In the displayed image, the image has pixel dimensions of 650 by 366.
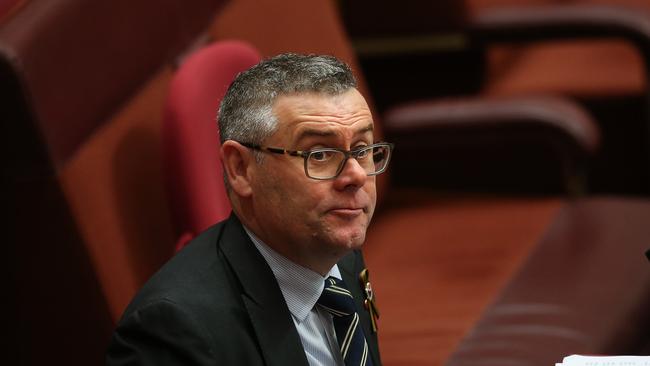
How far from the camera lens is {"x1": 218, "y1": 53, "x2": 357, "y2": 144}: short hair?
31.8 inches

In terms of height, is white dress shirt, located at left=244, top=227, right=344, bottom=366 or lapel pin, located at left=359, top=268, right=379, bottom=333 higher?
lapel pin, located at left=359, top=268, right=379, bottom=333

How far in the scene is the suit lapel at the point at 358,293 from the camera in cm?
93

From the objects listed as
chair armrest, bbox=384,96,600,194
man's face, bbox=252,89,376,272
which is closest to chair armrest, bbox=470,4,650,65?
chair armrest, bbox=384,96,600,194

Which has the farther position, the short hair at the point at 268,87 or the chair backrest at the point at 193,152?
the chair backrest at the point at 193,152

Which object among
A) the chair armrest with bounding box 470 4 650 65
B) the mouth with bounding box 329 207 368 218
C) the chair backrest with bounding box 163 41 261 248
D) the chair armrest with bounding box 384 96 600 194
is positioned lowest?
the mouth with bounding box 329 207 368 218

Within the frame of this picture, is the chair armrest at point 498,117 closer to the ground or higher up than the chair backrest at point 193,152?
higher up

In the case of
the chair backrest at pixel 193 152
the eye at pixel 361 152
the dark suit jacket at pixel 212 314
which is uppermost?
the chair backrest at pixel 193 152

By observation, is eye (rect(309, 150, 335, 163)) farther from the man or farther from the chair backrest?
the chair backrest

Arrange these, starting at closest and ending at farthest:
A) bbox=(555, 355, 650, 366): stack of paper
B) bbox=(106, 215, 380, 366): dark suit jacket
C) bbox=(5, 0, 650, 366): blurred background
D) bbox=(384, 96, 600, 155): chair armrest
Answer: bbox=(106, 215, 380, 366): dark suit jacket → bbox=(555, 355, 650, 366): stack of paper → bbox=(5, 0, 650, 366): blurred background → bbox=(384, 96, 600, 155): chair armrest

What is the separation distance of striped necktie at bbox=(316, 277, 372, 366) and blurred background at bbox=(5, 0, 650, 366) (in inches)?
10.8

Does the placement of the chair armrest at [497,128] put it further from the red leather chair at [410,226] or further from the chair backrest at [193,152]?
the chair backrest at [193,152]

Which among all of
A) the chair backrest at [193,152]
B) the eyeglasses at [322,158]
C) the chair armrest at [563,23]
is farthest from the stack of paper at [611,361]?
the chair armrest at [563,23]

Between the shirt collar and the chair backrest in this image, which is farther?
the chair backrest

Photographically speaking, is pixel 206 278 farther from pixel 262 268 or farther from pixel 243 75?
pixel 243 75
